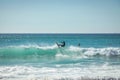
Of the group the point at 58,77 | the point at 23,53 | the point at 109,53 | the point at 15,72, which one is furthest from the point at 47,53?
the point at 58,77

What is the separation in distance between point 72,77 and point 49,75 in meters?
0.78

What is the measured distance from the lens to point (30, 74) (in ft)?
28.7

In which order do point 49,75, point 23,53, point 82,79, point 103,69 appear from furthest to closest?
point 23,53 → point 103,69 → point 49,75 → point 82,79

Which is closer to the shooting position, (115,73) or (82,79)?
(82,79)

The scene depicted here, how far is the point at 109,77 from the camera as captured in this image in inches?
316

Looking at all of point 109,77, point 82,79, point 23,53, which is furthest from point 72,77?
point 23,53

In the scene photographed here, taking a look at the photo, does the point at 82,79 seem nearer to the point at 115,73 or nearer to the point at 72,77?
the point at 72,77

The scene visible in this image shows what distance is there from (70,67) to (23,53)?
4.89 m

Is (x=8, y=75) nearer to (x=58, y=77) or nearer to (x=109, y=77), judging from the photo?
(x=58, y=77)

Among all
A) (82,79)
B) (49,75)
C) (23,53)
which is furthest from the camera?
(23,53)

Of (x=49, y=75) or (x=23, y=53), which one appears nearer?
(x=49, y=75)

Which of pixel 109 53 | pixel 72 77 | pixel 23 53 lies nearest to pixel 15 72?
pixel 72 77

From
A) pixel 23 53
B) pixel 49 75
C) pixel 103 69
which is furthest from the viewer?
pixel 23 53

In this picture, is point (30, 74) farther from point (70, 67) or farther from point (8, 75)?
point (70, 67)
